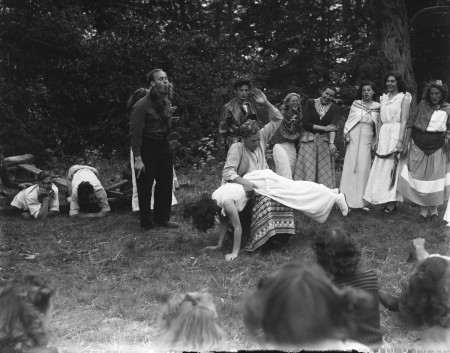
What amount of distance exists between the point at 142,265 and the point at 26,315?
9.53 ft

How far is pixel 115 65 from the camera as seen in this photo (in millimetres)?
11898

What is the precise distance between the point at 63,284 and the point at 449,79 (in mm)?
9762

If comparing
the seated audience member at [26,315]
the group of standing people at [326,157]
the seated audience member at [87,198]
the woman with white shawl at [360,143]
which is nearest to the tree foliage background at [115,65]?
the seated audience member at [87,198]

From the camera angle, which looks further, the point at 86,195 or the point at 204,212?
the point at 86,195

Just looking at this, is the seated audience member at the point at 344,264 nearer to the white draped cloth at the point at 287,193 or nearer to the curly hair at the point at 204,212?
the white draped cloth at the point at 287,193

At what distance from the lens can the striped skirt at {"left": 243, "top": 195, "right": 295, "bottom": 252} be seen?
5672 mm

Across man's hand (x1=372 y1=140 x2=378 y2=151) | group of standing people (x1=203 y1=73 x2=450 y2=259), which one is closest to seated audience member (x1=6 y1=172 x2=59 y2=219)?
group of standing people (x1=203 y1=73 x2=450 y2=259)

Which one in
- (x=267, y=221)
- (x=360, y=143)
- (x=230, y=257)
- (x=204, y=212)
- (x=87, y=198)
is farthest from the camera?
(x=87, y=198)

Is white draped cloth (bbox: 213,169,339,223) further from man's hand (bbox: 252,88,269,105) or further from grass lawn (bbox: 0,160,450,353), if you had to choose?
man's hand (bbox: 252,88,269,105)

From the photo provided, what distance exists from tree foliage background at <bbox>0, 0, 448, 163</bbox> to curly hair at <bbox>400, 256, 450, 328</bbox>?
8582 mm

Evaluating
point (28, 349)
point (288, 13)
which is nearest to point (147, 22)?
point (288, 13)

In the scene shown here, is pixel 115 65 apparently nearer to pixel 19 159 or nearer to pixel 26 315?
pixel 19 159

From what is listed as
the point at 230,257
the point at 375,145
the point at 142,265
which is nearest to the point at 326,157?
the point at 375,145

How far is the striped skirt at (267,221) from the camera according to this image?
5.67m
